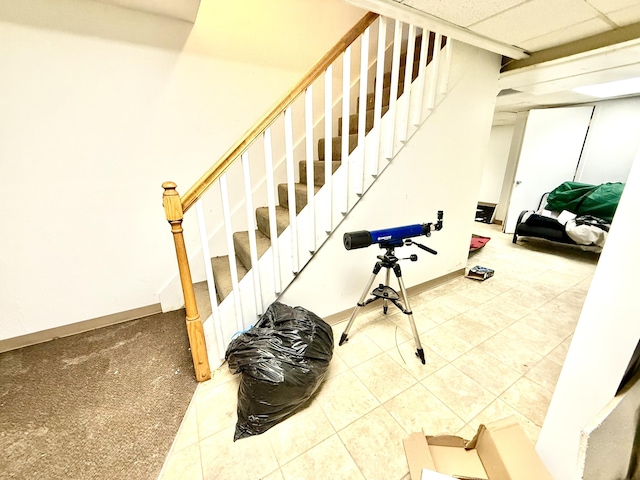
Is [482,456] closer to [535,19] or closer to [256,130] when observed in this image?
[256,130]

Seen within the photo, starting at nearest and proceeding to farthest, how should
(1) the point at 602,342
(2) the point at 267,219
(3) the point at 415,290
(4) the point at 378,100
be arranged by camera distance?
(1) the point at 602,342
(4) the point at 378,100
(2) the point at 267,219
(3) the point at 415,290

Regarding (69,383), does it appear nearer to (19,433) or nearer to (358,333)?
(19,433)

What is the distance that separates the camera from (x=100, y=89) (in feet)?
5.71

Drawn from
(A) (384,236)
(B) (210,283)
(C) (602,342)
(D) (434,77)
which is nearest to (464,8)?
(D) (434,77)

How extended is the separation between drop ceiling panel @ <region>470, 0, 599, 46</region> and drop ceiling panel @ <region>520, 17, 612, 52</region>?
6 cm

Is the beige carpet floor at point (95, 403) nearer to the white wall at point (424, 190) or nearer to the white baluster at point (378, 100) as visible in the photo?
the white wall at point (424, 190)

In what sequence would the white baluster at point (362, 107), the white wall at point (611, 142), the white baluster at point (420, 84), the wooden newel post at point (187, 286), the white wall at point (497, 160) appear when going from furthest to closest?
the white wall at point (497, 160)
the white wall at point (611, 142)
the white baluster at point (420, 84)
the white baluster at point (362, 107)
the wooden newel post at point (187, 286)

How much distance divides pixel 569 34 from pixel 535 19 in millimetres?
416

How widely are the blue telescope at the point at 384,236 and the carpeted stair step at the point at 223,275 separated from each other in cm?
90

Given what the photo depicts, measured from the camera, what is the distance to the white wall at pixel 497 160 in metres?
4.97

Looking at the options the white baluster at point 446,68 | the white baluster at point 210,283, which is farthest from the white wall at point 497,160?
the white baluster at point 210,283

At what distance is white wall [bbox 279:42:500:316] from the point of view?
1.84m

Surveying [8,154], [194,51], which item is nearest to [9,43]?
[8,154]

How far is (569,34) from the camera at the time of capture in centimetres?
169
